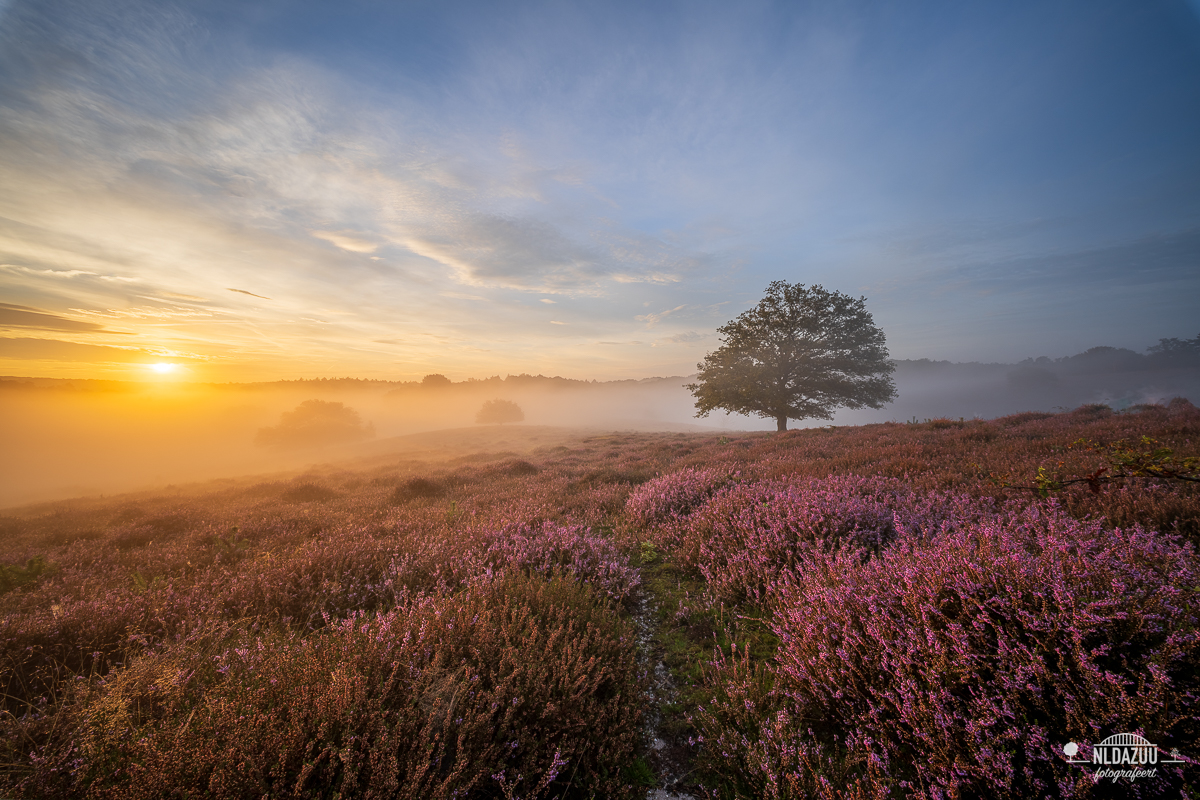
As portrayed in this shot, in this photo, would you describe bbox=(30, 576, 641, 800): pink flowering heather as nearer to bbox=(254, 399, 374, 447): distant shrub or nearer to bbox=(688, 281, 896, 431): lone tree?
bbox=(688, 281, 896, 431): lone tree

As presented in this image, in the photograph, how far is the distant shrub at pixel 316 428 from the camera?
55.8m

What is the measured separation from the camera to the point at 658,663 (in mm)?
3094

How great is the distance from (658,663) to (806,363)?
20407mm

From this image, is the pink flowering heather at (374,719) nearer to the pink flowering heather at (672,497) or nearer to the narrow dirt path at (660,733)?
the narrow dirt path at (660,733)

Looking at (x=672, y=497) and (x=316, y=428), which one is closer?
(x=672, y=497)

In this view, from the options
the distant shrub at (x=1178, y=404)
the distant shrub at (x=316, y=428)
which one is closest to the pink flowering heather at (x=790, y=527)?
the distant shrub at (x=1178, y=404)

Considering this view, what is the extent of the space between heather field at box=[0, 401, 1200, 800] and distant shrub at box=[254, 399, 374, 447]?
63831 mm

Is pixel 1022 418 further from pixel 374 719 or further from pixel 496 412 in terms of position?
pixel 496 412

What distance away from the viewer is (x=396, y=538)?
216 inches

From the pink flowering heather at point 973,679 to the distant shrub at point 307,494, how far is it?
11.5 m

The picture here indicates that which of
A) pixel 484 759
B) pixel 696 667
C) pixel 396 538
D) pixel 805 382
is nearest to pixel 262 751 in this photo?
pixel 484 759

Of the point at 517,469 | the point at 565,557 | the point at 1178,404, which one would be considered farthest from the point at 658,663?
the point at 1178,404

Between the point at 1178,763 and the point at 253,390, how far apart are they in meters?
133

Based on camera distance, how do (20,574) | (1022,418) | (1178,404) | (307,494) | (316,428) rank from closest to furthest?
(20,574) < (307,494) < (1178,404) < (1022,418) < (316,428)
